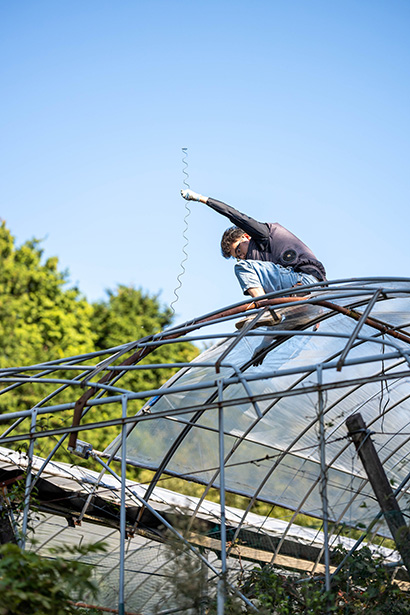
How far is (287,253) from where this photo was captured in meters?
7.96

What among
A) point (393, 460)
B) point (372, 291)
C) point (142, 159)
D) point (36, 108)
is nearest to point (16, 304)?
point (36, 108)

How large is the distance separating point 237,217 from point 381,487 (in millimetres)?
3422

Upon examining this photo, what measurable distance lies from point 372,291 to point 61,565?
427 centimetres

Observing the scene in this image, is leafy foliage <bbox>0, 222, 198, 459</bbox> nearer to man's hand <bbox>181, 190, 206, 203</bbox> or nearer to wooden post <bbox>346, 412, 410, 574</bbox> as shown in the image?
man's hand <bbox>181, 190, 206, 203</bbox>

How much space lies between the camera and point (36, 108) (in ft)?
41.1

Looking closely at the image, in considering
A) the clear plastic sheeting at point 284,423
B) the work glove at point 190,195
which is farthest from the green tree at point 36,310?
the work glove at point 190,195

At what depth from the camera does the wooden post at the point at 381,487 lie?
236 inches

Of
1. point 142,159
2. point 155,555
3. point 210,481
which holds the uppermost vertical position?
point 142,159

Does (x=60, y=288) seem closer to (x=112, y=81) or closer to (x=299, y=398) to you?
(x=112, y=81)

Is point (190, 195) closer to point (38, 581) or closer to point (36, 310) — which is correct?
point (38, 581)

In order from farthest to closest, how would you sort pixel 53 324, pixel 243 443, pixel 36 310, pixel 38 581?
1. pixel 53 324
2. pixel 36 310
3. pixel 243 443
4. pixel 38 581

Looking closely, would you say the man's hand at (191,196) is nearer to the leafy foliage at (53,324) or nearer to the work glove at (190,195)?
the work glove at (190,195)

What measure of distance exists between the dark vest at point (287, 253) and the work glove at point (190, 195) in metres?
0.93

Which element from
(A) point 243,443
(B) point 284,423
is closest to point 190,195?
(B) point 284,423
